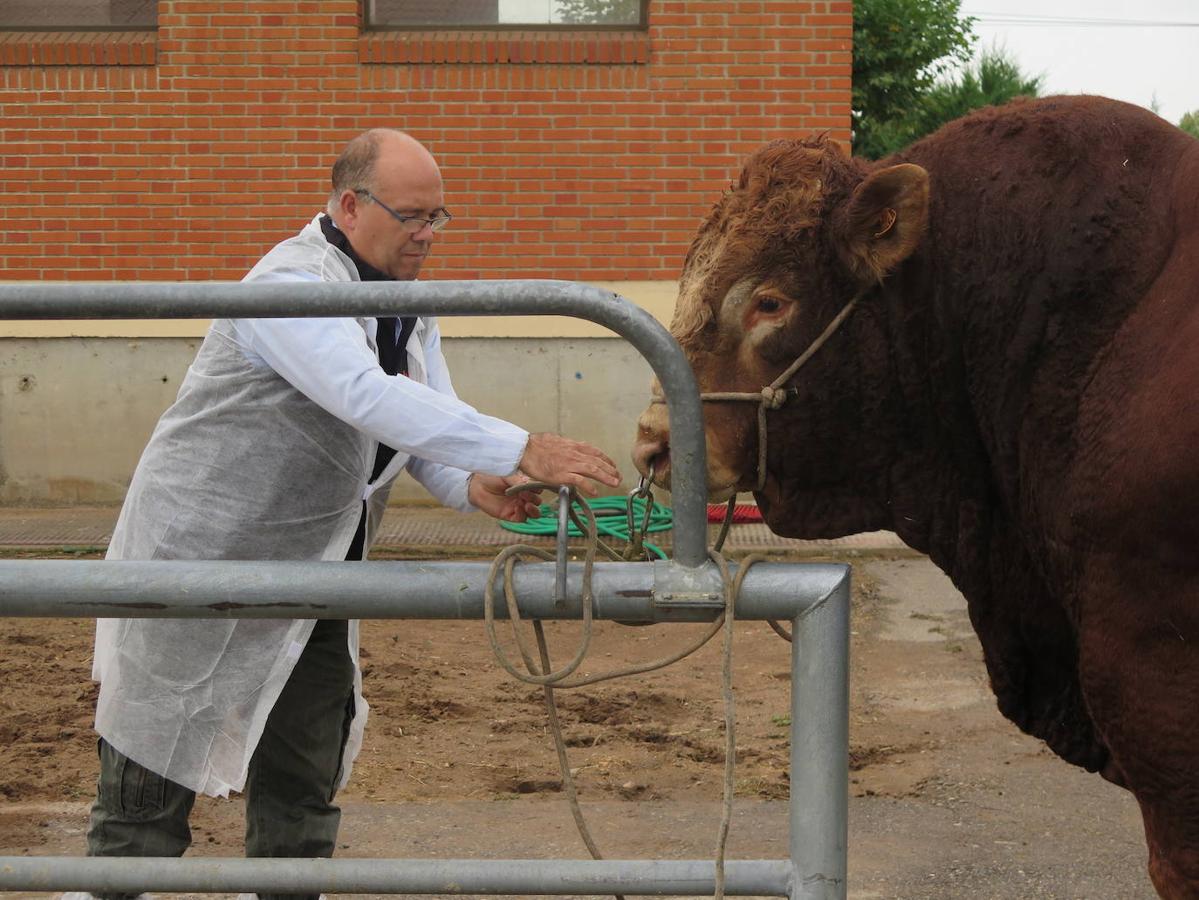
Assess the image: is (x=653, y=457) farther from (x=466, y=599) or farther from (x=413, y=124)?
(x=413, y=124)

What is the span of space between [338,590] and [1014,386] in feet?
4.04

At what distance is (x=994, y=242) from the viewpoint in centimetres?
247

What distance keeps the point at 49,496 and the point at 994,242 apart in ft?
28.0

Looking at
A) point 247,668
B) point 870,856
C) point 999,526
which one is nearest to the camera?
point 999,526

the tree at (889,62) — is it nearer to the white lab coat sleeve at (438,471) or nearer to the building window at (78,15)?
the building window at (78,15)

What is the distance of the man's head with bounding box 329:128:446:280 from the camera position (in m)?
3.26

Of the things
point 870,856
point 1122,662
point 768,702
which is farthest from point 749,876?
point 768,702

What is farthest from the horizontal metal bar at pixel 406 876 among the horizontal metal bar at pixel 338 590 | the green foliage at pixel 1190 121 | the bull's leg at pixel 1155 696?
the green foliage at pixel 1190 121

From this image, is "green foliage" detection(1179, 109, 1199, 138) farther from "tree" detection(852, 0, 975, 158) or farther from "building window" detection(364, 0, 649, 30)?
"building window" detection(364, 0, 649, 30)

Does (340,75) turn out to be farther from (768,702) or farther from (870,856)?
(870,856)

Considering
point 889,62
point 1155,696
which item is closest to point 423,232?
point 1155,696

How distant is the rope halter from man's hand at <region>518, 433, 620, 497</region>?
18 cm

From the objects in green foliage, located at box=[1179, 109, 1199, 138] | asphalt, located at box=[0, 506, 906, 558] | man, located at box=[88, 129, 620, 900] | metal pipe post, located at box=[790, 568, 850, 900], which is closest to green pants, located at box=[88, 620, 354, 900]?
man, located at box=[88, 129, 620, 900]

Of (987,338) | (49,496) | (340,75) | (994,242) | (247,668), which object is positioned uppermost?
(340,75)
